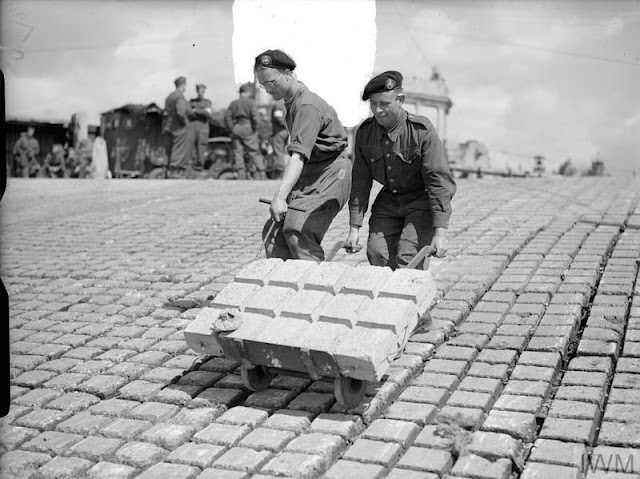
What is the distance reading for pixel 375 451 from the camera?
3404 mm

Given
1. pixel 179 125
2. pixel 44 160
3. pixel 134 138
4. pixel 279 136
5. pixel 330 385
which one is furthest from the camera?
pixel 44 160

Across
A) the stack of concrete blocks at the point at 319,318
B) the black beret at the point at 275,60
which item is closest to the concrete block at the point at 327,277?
the stack of concrete blocks at the point at 319,318

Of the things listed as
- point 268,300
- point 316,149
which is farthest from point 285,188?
point 268,300

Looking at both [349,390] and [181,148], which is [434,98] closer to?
[181,148]

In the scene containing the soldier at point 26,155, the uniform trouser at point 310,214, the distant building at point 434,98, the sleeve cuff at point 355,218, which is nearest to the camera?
the uniform trouser at point 310,214

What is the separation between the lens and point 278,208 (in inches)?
178

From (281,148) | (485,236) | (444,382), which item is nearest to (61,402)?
(444,382)

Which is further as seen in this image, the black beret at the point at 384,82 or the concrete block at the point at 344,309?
the black beret at the point at 384,82

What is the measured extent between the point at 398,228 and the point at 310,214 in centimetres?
74

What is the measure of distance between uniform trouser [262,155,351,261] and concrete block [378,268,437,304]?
1041mm

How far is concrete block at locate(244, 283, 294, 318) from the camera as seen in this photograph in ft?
12.8

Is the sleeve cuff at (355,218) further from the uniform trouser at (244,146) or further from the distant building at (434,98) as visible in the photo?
the distant building at (434,98)

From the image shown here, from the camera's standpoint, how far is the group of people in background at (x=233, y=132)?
16.6 metres

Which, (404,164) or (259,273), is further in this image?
(404,164)
